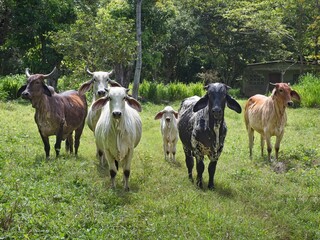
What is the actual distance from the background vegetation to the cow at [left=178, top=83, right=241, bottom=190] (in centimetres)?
1131

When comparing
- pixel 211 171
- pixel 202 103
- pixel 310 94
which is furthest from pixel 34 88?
pixel 310 94

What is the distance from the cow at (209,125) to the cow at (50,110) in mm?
2457

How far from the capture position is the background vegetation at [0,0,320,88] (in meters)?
17.9

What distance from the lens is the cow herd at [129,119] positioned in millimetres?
6289

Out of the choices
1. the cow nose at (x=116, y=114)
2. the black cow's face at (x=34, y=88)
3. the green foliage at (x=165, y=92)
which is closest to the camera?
the cow nose at (x=116, y=114)

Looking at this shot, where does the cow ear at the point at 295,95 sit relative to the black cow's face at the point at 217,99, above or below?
below

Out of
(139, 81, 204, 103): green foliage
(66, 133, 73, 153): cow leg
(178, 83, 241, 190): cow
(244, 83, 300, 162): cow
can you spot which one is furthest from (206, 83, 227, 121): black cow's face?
(139, 81, 204, 103): green foliage

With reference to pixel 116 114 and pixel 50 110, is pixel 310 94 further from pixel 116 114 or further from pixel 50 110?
pixel 116 114

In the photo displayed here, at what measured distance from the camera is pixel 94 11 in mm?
24078

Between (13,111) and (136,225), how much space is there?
1076 cm

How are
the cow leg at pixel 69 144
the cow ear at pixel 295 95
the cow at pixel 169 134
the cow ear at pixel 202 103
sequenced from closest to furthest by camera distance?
the cow ear at pixel 202 103, the cow ear at pixel 295 95, the cow leg at pixel 69 144, the cow at pixel 169 134

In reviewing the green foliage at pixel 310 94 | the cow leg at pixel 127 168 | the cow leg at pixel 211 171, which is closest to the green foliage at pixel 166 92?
the green foliage at pixel 310 94

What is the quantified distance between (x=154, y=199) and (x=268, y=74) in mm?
24683

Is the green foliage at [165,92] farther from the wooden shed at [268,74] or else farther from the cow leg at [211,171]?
the cow leg at [211,171]
